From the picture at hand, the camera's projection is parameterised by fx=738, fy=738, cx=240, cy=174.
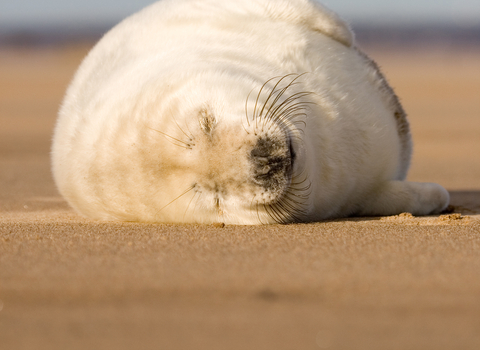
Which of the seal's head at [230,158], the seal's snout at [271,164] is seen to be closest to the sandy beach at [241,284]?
the seal's head at [230,158]

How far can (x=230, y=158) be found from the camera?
3.34m

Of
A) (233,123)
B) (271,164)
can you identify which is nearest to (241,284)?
(271,164)

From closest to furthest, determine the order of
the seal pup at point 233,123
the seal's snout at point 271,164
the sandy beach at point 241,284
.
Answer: the sandy beach at point 241,284 < the seal's snout at point 271,164 < the seal pup at point 233,123

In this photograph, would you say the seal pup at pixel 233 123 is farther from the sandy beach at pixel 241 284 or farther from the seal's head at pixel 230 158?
the sandy beach at pixel 241 284

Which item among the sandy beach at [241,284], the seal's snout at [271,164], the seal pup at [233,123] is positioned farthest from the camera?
the seal pup at [233,123]

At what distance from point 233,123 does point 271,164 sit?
0.86ft

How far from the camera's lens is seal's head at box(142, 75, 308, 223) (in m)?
3.33

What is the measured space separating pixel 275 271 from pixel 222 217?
92cm

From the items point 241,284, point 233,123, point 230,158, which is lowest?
point 241,284

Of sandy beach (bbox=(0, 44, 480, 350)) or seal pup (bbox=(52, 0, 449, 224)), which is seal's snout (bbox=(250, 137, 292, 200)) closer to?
seal pup (bbox=(52, 0, 449, 224))

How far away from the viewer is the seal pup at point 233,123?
11.3 ft

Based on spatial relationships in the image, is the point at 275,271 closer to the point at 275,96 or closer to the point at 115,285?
the point at 115,285

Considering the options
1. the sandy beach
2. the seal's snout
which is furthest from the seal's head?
the sandy beach

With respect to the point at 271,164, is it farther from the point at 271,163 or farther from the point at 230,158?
the point at 230,158
